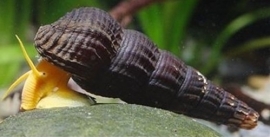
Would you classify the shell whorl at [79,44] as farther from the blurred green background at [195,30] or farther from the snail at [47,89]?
the blurred green background at [195,30]

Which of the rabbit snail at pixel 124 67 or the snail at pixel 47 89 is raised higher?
the rabbit snail at pixel 124 67

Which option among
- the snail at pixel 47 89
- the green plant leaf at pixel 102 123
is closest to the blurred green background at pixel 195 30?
the snail at pixel 47 89

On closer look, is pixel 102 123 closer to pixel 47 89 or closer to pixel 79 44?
pixel 79 44

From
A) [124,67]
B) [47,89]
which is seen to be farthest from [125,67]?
[47,89]

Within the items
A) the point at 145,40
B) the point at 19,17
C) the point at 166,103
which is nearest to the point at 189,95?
the point at 166,103

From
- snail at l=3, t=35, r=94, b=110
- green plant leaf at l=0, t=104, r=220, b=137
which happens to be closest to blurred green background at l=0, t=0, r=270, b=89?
snail at l=3, t=35, r=94, b=110

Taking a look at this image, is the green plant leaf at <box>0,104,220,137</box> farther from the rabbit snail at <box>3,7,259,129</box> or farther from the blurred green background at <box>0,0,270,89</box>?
the blurred green background at <box>0,0,270,89</box>
